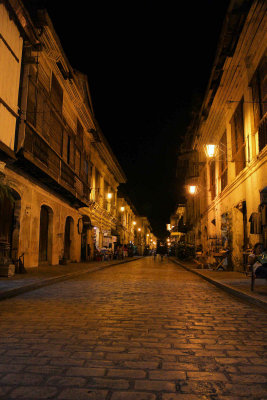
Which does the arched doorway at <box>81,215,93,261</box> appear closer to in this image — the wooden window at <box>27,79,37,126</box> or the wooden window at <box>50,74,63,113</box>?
the wooden window at <box>50,74,63,113</box>

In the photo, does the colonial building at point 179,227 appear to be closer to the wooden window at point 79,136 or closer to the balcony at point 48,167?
the wooden window at point 79,136

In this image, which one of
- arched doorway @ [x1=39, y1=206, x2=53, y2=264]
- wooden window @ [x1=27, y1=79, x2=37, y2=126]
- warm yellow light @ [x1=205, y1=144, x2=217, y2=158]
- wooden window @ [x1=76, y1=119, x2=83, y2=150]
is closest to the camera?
wooden window @ [x1=27, y1=79, x2=37, y2=126]

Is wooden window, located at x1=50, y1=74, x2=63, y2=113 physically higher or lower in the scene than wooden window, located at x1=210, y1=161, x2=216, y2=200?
higher

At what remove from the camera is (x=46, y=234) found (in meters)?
18.0

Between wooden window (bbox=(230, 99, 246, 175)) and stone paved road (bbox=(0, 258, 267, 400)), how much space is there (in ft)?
32.2

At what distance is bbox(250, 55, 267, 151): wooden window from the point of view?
12414mm

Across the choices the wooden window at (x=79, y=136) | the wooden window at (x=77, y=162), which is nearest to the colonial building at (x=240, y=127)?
the wooden window at (x=79, y=136)

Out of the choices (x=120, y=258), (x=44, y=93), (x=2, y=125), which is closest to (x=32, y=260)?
(x=2, y=125)

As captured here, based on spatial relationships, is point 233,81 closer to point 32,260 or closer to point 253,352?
point 32,260

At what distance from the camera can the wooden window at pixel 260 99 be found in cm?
1241

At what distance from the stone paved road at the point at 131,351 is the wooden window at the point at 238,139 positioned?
9825 millimetres

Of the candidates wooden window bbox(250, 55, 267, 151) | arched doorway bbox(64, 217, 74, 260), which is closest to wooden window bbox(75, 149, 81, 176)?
arched doorway bbox(64, 217, 74, 260)

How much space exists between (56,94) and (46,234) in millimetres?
7476

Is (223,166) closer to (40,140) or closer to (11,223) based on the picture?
(40,140)
